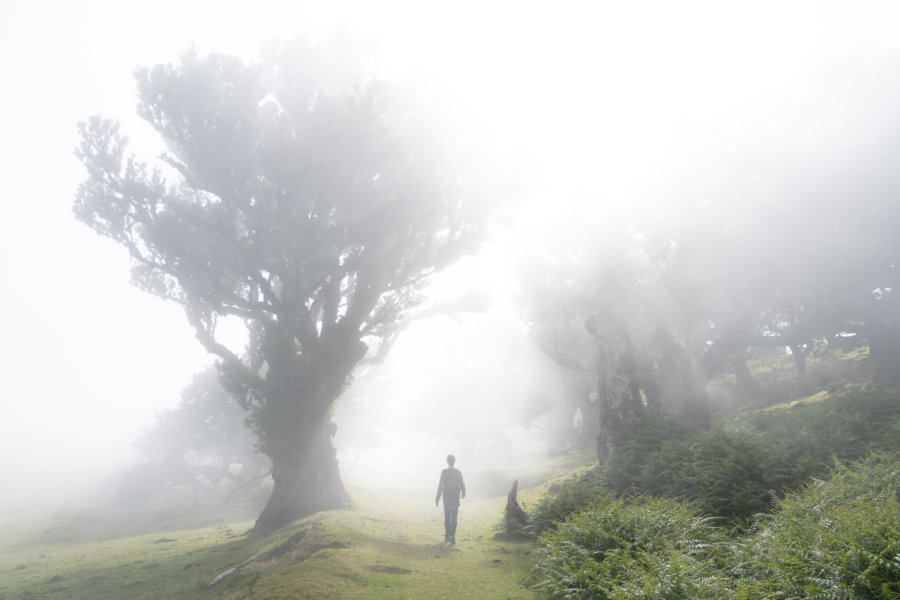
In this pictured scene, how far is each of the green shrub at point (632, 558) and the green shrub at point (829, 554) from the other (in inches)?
23.9

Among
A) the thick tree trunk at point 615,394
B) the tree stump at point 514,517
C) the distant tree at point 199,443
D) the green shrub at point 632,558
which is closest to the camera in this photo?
the green shrub at point 632,558

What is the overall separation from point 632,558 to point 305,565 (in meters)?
7.17

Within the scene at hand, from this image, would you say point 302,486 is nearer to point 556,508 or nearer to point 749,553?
point 556,508

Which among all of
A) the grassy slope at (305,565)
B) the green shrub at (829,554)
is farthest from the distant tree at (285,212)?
the green shrub at (829,554)

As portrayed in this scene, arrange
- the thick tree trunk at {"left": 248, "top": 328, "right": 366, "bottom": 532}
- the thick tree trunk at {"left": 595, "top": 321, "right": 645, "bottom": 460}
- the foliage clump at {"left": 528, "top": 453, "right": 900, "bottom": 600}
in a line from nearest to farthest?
1. the foliage clump at {"left": 528, "top": 453, "right": 900, "bottom": 600}
2. the thick tree trunk at {"left": 595, "top": 321, "right": 645, "bottom": 460}
3. the thick tree trunk at {"left": 248, "top": 328, "right": 366, "bottom": 532}

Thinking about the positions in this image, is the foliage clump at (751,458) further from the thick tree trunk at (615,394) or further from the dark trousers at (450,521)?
the dark trousers at (450,521)

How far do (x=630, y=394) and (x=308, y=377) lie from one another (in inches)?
603

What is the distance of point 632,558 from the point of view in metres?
8.03

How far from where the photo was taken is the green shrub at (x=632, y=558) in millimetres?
6068

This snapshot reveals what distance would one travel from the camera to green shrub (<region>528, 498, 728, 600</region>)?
19.9 ft

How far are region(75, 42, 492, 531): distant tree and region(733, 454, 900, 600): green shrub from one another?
19.6m

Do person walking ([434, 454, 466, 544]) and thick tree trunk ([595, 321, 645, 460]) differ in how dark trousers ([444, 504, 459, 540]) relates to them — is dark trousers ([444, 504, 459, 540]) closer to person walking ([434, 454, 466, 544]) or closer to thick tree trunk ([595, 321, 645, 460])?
person walking ([434, 454, 466, 544])

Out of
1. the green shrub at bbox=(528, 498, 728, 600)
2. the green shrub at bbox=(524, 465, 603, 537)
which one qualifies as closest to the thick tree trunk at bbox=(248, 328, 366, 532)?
the green shrub at bbox=(524, 465, 603, 537)

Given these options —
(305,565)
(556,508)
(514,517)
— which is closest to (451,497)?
(514,517)
